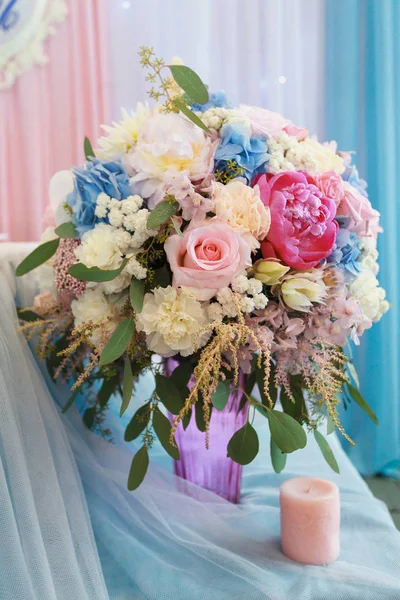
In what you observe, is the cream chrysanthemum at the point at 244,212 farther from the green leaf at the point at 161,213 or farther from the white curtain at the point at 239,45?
the white curtain at the point at 239,45

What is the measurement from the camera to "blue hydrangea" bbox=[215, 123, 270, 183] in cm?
78

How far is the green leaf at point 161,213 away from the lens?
73 cm

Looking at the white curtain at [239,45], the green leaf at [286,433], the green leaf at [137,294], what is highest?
the white curtain at [239,45]

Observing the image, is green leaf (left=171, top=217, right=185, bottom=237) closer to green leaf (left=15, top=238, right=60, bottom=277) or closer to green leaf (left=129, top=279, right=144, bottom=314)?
green leaf (left=129, top=279, right=144, bottom=314)

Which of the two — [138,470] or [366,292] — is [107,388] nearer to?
[138,470]

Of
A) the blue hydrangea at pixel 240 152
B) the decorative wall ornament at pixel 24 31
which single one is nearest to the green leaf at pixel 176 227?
the blue hydrangea at pixel 240 152

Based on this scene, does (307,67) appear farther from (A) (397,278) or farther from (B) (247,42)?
(A) (397,278)

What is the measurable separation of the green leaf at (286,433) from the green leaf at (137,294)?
0.76ft

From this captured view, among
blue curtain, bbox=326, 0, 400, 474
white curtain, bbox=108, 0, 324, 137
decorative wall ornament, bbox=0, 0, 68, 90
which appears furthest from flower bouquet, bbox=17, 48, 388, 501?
decorative wall ornament, bbox=0, 0, 68, 90

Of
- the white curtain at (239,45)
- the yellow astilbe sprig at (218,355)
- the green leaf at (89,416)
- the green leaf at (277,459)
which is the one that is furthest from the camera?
the white curtain at (239,45)

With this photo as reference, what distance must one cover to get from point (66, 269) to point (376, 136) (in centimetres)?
146

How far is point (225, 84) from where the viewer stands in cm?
209

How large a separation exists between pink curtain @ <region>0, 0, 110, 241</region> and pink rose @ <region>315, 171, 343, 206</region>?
1480 mm

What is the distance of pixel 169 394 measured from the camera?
0.80m
